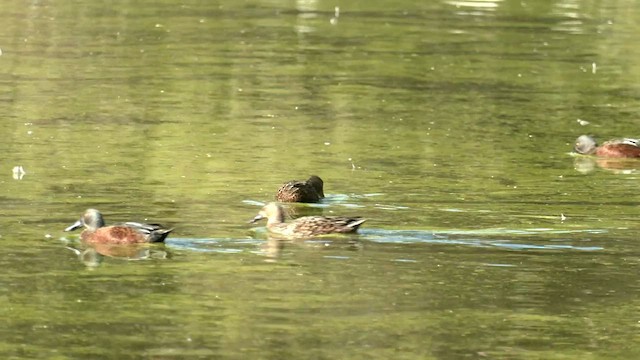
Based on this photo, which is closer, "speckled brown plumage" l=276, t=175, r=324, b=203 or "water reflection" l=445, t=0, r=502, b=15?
"speckled brown plumage" l=276, t=175, r=324, b=203

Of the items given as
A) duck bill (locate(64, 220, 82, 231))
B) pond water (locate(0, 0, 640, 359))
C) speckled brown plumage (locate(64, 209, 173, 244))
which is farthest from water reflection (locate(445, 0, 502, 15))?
speckled brown plumage (locate(64, 209, 173, 244))

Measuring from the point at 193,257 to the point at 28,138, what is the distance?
628 cm

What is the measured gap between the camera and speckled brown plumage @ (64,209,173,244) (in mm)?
13062

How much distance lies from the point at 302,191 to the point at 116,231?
2545 mm

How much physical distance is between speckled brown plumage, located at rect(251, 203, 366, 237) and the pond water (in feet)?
0.41

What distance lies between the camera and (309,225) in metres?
13.8

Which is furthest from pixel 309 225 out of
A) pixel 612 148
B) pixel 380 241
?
pixel 612 148

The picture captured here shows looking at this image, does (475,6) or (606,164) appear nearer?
(606,164)

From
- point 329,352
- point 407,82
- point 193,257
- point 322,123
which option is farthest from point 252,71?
point 329,352

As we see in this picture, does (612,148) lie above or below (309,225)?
below

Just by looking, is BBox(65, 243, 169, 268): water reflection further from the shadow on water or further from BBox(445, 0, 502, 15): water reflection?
BBox(445, 0, 502, 15): water reflection

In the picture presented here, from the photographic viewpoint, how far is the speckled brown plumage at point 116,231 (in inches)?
514

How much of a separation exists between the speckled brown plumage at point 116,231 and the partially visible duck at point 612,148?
6902 mm

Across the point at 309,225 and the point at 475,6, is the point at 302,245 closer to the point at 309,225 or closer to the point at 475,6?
the point at 309,225
